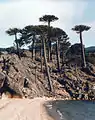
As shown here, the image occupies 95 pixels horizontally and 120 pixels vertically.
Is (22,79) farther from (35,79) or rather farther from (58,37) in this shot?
(58,37)

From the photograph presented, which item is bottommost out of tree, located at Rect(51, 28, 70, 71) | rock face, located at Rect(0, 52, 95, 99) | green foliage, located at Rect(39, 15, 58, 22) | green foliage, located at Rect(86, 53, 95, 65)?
rock face, located at Rect(0, 52, 95, 99)

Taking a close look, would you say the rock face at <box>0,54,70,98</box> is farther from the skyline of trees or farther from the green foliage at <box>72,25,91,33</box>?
the green foliage at <box>72,25,91,33</box>

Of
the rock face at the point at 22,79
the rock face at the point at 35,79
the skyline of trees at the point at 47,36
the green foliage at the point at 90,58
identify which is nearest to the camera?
the rock face at the point at 22,79

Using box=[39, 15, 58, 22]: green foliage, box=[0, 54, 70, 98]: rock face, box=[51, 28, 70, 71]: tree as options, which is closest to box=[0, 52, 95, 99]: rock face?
box=[0, 54, 70, 98]: rock face

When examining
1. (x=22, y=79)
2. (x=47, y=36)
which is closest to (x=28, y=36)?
(x=47, y=36)

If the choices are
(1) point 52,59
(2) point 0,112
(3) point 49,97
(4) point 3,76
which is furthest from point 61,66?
(2) point 0,112

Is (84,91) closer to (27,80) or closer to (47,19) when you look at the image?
(27,80)

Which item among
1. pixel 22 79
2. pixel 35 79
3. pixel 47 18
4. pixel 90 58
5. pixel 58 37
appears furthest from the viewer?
A: pixel 90 58

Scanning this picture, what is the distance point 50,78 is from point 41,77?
2.16 m

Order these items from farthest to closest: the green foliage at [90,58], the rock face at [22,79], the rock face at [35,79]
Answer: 1. the green foliage at [90,58]
2. the rock face at [35,79]
3. the rock face at [22,79]

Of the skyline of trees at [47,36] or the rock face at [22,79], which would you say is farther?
the skyline of trees at [47,36]

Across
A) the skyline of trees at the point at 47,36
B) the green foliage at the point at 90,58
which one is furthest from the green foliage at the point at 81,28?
the green foliage at the point at 90,58

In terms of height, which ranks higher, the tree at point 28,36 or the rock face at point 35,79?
the tree at point 28,36

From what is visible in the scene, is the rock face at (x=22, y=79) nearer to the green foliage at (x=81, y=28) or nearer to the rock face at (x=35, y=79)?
the rock face at (x=35, y=79)
